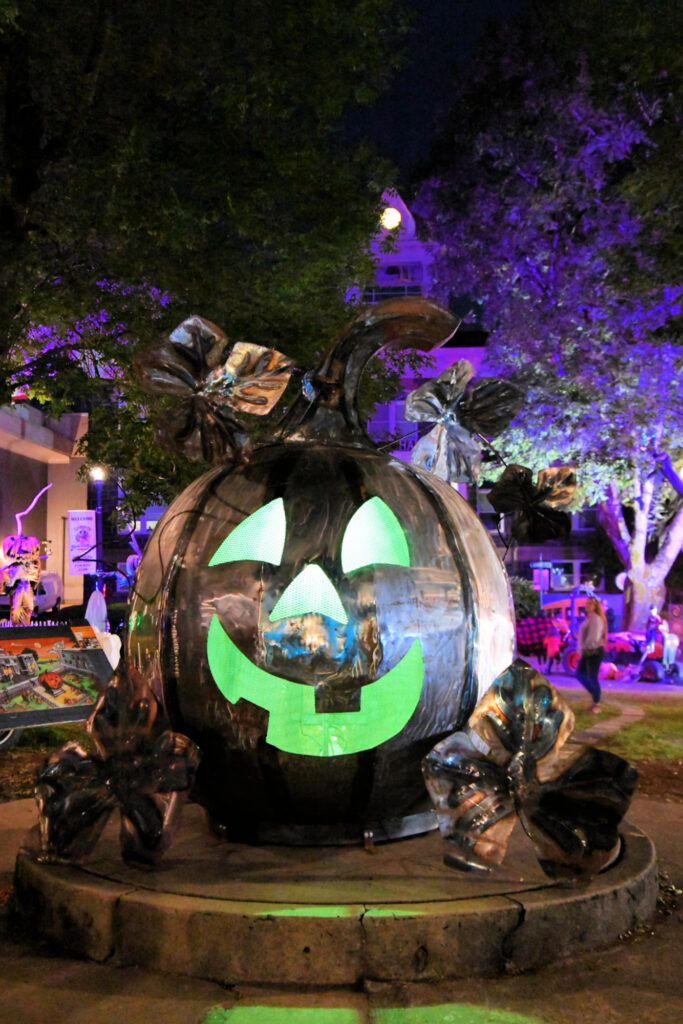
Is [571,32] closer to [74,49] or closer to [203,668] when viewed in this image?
[74,49]

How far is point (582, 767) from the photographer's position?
Answer: 12.7 feet

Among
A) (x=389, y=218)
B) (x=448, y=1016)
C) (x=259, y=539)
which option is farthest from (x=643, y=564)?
(x=448, y=1016)

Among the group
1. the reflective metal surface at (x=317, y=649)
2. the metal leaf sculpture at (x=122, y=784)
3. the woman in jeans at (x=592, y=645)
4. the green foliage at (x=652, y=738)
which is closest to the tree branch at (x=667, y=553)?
the green foliage at (x=652, y=738)

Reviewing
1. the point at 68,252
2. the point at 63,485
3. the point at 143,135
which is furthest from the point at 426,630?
the point at 63,485

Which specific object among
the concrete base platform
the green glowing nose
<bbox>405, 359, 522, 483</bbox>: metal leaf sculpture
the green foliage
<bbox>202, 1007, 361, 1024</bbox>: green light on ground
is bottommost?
the green foliage

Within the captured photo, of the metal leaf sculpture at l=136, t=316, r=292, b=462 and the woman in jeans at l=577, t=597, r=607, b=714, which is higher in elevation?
the metal leaf sculpture at l=136, t=316, r=292, b=462

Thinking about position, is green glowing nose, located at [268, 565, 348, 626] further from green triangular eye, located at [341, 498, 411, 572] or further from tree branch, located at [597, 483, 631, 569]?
tree branch, located at [597, 483, 631, 569]

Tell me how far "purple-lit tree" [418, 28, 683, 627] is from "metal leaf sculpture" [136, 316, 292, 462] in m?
15.3

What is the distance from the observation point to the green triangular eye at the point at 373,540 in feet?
13.9

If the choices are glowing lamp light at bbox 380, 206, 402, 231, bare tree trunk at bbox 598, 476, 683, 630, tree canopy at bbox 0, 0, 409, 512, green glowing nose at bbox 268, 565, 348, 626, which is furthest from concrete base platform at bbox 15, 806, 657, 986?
bare tree trunk at bbox 598, 476, 683, 630

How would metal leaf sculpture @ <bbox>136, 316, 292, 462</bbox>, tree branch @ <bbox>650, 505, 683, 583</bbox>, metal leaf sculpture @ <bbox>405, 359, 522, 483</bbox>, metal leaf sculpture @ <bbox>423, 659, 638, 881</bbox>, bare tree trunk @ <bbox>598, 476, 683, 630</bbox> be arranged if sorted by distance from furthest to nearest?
tree branch @ <bbox>650, 505, 683, 583</bbox> → bare tree trunk @ <bbox>598, 476, 683, 630</bbox> → metal leaf sculpture @ <bbox>405, 359, 522, 483</bbox> → metal leaf sculpture @ <bbox>136, 316, 292, 462</bbox> → metal leaf sculpture @ <bbox>423, 659, 638, 881</bbox>

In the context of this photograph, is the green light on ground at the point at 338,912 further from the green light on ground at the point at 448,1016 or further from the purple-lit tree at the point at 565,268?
the purple-lit tree at the point at 565,268

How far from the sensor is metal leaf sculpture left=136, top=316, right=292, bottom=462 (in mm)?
4777

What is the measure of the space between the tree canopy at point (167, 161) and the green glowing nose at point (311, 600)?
24.7 ft
